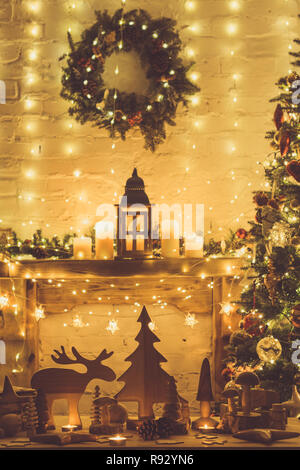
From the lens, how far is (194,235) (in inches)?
116

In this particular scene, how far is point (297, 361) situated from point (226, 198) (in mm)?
1077

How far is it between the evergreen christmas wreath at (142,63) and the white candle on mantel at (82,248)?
65 centimetres

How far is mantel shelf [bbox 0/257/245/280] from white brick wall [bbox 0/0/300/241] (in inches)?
13.2

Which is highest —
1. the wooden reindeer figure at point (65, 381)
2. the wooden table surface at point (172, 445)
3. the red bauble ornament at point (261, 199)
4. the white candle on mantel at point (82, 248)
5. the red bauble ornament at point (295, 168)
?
the red bauble ornament at point (295, 168)

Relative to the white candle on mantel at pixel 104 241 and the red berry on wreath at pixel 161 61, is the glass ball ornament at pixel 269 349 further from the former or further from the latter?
the red berry on wreath at pixel 161 61

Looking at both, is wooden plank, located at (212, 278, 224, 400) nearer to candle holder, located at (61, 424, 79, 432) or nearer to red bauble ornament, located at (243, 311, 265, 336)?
red bauble ornament, located at (243, 311, 265, 336)

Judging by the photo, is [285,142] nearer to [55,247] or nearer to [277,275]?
[277,275]

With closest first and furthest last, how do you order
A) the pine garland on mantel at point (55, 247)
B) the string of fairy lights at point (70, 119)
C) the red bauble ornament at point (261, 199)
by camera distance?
the red bauble ornament at point (261, 199) < the pine garland on mantel at point (55, 247) < the string of fairy lights at point (70, 119)

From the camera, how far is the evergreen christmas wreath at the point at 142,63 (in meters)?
3.11

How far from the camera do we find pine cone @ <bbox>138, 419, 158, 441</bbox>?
2203 mm

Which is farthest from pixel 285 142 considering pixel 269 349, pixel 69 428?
pixel 69 428

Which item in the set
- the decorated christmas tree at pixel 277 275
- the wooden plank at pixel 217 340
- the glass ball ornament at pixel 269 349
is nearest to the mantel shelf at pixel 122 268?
the wooden plank at pixel 217 340

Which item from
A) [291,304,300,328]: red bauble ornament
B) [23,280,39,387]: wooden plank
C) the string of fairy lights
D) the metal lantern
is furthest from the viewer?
the string of fairy lights

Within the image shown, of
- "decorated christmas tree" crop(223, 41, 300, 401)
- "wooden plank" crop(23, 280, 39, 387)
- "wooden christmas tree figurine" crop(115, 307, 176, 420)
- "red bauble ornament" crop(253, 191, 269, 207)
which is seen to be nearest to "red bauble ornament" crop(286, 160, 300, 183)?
"decorated christmas tree" crop(223, 41, 300, 401)
